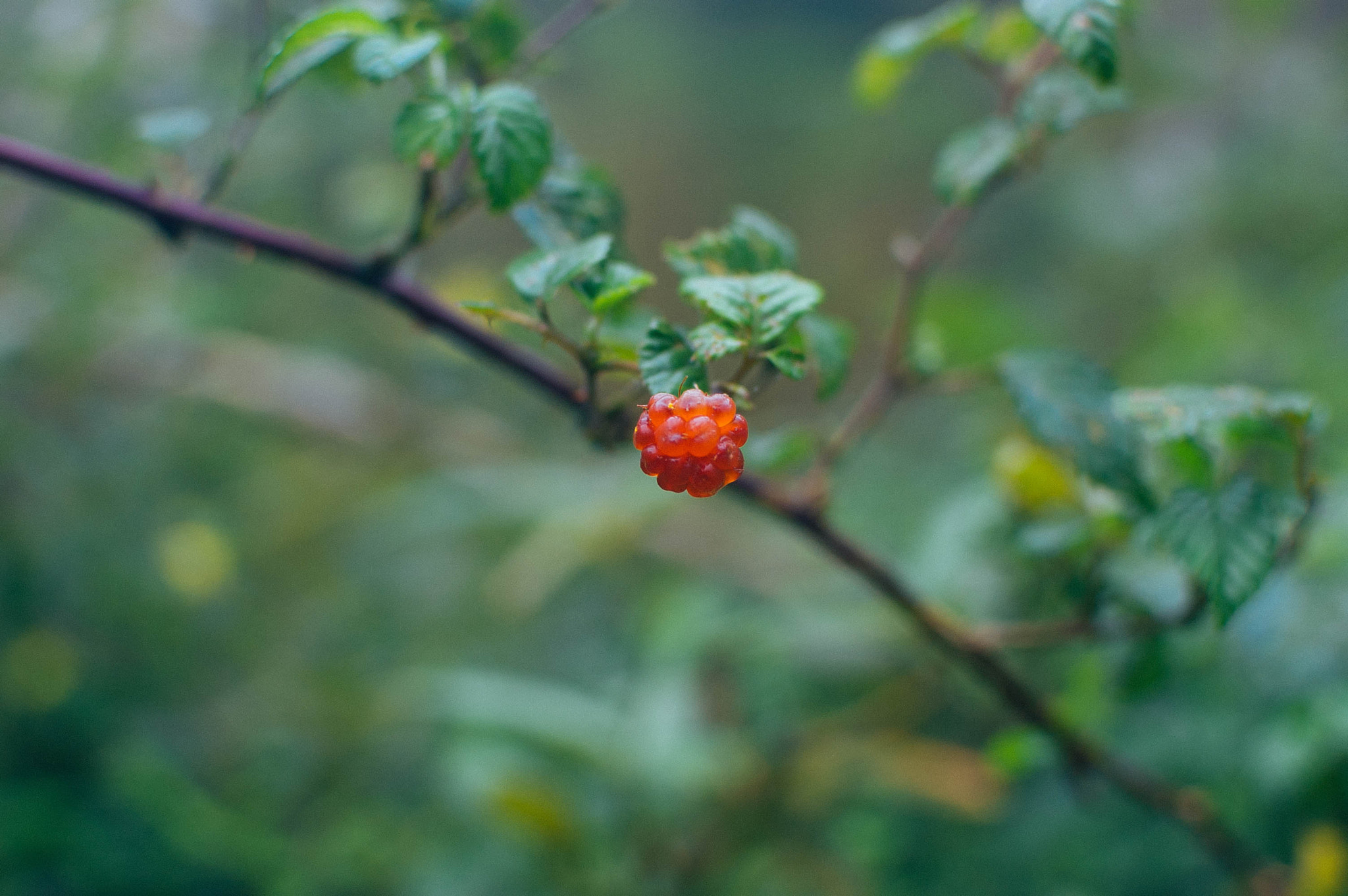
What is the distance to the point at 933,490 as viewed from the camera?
1625 millimetres

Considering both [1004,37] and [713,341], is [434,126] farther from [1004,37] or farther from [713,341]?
[1004,37]

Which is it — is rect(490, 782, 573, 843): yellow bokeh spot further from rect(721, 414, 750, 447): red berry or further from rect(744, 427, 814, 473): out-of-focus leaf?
rect(721, 414, 750, 447): red berry

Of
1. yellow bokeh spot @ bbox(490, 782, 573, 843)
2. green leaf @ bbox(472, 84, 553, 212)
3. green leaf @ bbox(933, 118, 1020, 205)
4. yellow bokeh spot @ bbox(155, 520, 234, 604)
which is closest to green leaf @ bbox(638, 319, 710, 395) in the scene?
green leaf @ bbox(472, 84, 553, 212)

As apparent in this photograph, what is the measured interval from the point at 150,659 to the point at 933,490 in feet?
4.39

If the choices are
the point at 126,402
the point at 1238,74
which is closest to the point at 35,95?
the point at 126,402

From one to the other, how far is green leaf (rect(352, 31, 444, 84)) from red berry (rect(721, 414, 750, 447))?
0.75 feet

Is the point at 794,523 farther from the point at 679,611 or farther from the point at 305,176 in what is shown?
the point at 305,176

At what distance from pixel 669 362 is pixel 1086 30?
0.25m

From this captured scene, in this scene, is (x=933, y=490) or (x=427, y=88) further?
(x=933, y=490)

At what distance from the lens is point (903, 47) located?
55 centimetres

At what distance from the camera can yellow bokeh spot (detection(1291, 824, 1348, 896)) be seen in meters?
0.72

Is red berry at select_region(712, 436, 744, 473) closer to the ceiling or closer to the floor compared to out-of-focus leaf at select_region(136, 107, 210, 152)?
closer to the floor

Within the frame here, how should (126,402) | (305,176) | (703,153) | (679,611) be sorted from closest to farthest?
1. (679,611)
2. (126,402)
3. (305,176)
4. (703,153)

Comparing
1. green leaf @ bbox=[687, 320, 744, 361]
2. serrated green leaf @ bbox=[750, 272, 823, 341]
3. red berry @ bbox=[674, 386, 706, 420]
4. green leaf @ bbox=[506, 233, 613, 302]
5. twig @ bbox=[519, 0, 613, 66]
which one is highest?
twig @ bbox=[519, 0, 613, 66]
